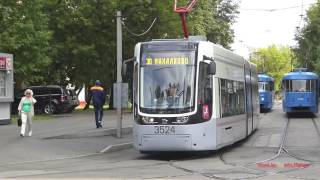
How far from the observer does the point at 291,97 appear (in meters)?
42.3

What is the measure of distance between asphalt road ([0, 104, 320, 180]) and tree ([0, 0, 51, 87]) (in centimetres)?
1577

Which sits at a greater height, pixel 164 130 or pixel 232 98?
pixel 232 98

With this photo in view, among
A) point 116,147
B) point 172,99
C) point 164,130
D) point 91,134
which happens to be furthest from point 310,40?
point 164,130

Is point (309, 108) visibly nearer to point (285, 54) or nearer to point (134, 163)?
point (134, 163)

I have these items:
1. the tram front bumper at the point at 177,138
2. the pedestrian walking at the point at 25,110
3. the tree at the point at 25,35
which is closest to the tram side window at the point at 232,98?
the tram front bumper at the point at 177,138

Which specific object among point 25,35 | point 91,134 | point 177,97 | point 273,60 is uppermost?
point 273,60

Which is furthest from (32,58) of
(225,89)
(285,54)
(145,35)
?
(285,54)

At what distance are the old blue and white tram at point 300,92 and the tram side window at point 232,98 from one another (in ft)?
65.7

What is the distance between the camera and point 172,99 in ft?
56.1

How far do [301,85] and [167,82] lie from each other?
87.3 feet

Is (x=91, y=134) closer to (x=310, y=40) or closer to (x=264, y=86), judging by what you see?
(x=264, y=86)

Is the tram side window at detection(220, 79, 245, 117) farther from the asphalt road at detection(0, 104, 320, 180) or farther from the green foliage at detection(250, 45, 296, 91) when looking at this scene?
the green foliage at detection(250, 45, 296, 91)

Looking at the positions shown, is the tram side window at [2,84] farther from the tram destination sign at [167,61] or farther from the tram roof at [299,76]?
the tram roof at [299,76]

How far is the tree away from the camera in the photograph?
3856 cm
